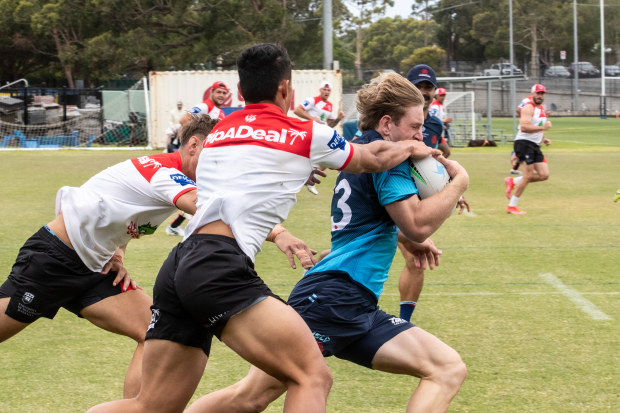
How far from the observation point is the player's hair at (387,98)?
399cm

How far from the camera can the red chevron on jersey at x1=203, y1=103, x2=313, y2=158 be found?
3.43 m

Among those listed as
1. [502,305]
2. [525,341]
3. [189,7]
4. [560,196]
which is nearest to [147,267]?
[502,305]

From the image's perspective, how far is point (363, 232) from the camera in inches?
159

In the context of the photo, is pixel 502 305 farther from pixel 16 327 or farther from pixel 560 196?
pixel 560 196

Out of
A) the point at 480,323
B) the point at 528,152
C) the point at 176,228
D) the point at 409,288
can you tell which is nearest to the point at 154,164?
the point at 409,288

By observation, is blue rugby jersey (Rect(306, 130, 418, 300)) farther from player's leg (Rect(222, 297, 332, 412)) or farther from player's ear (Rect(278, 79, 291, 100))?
player's leg (Rect(222, 297, 332, 412))

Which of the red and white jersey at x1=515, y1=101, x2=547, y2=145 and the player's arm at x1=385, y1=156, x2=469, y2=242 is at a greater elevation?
the red and white jersey at x1=515, y1=101, x2=547, y2=145

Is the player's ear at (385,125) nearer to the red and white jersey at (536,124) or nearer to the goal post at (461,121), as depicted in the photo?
the red and white jersey at (536,124)

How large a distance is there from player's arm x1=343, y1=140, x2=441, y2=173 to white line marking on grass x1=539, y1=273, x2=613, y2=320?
3918 millimetres

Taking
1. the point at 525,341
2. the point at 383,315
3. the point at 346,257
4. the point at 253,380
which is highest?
the point at 346,257

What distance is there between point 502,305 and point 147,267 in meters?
3.97

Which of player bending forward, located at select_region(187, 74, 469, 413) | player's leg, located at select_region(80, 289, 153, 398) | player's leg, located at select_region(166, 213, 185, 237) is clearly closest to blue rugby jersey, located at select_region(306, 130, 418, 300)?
player bending forward, located at select_region(187, 74, 469, 413)

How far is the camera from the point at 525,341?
641cm

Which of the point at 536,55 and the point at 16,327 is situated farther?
the point at 536,55
